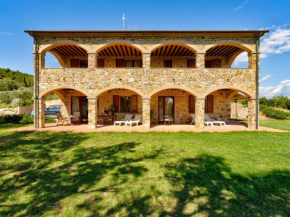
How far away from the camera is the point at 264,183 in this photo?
3.58 m

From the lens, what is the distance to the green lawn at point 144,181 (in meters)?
2.77

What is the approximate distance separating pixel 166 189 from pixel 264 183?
2401 millimetres

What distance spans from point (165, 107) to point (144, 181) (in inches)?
411

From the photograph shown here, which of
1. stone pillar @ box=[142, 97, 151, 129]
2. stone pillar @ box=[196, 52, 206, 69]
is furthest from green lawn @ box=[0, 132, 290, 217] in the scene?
stone pillar @ box=[196, 52, 206, 69]

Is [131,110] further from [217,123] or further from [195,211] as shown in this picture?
[195,211]

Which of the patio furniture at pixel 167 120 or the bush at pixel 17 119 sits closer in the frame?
the patio furniture at pixel 167 120

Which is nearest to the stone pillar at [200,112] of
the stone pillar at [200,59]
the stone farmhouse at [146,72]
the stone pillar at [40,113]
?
the stone farmhouse at [146,72]

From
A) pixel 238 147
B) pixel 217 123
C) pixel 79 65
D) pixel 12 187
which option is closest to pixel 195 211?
pixel 12 187

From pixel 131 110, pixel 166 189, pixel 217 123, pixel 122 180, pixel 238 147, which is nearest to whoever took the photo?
pixel 166 189

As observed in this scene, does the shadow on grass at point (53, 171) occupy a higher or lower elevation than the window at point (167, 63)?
lower

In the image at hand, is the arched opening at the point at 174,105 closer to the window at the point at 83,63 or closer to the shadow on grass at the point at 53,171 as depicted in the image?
the window at the point at 83,63

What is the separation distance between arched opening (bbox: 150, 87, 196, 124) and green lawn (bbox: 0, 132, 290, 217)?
7.35 metres

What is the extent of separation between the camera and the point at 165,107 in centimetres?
1378

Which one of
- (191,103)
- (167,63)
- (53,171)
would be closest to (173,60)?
(167,63)
